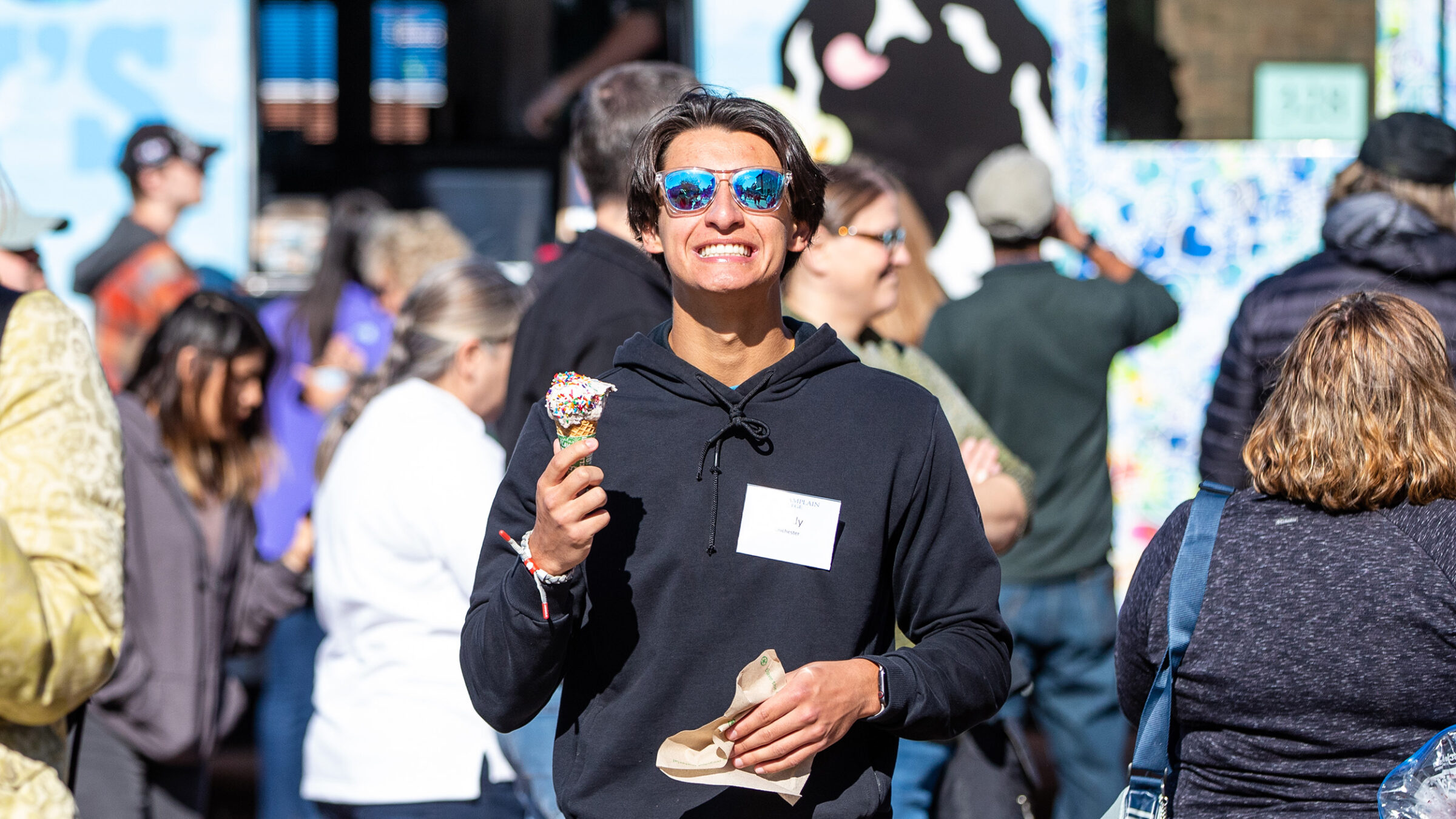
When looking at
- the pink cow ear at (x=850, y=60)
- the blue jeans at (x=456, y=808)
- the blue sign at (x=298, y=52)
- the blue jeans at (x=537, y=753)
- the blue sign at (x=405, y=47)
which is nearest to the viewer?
the blue jeans at (x=537, y=753)

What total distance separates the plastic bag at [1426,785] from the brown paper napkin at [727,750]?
1.02m

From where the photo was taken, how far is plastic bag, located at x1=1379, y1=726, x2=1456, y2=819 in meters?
2.10

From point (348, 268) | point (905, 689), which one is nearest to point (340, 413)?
point (348, 268)

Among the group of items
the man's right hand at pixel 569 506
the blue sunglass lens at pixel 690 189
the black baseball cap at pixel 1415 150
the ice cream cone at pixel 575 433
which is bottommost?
the man's right hand at pixel 569 506

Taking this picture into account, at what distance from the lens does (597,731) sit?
194 centimetres

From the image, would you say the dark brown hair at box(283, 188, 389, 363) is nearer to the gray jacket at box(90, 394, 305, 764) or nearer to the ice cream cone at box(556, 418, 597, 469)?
the gray jacket at box(90, 394, 305, 764)

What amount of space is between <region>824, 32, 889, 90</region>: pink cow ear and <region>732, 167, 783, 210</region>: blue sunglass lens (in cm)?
435

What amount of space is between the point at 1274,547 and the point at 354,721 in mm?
2004

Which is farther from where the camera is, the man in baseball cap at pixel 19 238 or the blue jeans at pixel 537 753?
the blue jeans at pixel 537 753

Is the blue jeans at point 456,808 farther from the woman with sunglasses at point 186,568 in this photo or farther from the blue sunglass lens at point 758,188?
the blue sunglass lens at point 758,188

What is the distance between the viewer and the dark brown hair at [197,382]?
423 cm

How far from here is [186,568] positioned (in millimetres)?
3770

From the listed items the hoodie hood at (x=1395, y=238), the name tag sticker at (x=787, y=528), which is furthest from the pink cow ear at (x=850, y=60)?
the name tag sticker at (x=787, y=528)

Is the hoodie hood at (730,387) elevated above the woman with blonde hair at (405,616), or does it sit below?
above
